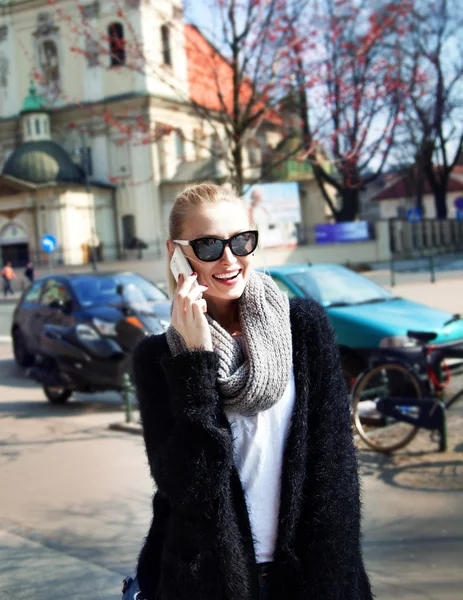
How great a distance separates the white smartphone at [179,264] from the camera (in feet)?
7.04

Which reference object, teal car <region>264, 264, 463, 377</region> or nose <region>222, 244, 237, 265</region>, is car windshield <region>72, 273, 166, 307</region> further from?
nose <region>222, 244, 237, 265</region>

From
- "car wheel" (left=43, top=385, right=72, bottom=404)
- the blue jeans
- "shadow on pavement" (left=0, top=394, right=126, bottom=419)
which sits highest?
the blue jeans

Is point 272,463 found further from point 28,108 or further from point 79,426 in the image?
point 28,108

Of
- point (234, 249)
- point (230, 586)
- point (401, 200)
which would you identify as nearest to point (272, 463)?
point (230, 586)

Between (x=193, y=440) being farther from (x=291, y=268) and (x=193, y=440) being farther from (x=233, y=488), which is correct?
(x=291, y=268)

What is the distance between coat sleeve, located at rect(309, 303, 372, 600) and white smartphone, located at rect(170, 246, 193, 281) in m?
0.38

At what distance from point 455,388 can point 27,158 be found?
150 feet

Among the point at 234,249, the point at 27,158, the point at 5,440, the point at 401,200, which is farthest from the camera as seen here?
the point at 401,200

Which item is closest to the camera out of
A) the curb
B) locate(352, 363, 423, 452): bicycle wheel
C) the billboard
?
locate(352, 363, 423, 452): bicycle wheel

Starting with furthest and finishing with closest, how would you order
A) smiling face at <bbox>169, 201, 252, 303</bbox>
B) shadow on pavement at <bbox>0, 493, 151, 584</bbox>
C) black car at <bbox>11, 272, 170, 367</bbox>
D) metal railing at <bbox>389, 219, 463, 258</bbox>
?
metal railing at <bbox>389, 219, 463, 258</bbox> < black car at <bbox>11, 272, 170, 367</bbox> < shadow on pavement at <bbox>0, 493, 151, 584</bbox> < smiling face at <bbox>169, 201, 252, 303</bbox>

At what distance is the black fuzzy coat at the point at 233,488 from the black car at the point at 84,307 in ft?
23.8

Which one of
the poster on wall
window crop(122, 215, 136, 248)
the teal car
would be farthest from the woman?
window crop(122, 215, 136, 248)

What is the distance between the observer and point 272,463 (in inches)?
80.6

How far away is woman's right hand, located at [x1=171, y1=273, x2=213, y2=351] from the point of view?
2.00 m
